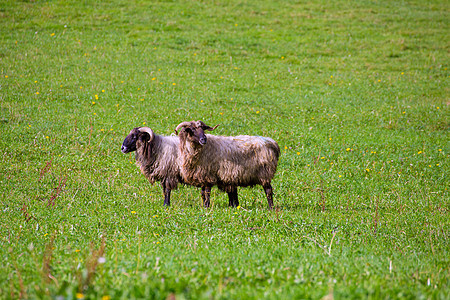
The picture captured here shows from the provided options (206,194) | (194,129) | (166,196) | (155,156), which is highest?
(194,129)

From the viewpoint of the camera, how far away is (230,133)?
15.1 m

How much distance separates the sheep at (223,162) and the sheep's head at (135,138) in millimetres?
1050

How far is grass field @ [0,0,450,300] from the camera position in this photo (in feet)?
15.1

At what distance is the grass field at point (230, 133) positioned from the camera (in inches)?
181

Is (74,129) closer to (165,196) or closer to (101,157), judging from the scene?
(101,157)

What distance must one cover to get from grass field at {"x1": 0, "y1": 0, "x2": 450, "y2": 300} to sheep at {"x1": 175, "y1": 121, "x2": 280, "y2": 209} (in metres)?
0.59

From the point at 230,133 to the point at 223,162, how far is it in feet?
18.0

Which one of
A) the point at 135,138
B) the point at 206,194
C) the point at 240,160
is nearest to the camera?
the point at 206,194

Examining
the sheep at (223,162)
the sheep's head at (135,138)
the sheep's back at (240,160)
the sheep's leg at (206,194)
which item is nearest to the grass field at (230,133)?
the sheep's leg at (206,194)

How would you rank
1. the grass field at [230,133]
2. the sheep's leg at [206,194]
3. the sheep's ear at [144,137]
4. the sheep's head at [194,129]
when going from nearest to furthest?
the grass field at [230,133] < the sheep's head at [194,129] < the sheep's leg at [206,194] < the sheep's ear at [144,137]

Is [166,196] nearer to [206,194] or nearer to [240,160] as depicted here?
[206,194]

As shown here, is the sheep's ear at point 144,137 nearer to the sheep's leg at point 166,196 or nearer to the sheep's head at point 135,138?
the sheep's head at point 135,138

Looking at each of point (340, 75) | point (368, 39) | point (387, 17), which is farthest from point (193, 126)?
point (387, 17)

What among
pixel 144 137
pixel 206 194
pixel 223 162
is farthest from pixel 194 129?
pixel 144 137
